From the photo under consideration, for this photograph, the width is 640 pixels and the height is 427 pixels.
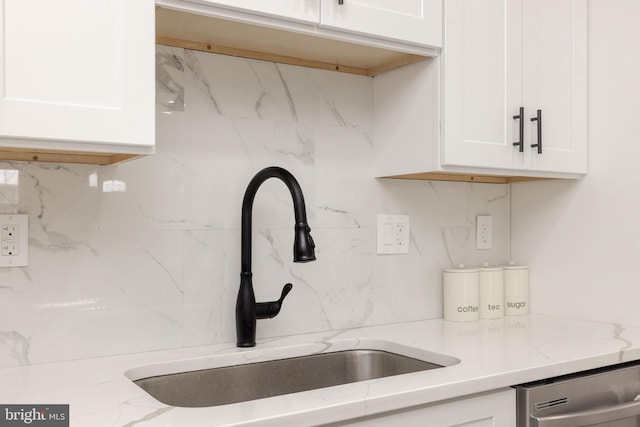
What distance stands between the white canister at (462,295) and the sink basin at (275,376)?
0.39m

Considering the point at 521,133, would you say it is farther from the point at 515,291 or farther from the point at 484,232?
the point at 515,291

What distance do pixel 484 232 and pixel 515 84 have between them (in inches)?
22.6

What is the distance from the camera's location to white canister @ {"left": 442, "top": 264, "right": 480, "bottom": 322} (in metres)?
1.98

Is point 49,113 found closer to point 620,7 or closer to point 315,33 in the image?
point 315,33

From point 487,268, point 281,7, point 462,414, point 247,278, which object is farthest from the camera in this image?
point 487,268

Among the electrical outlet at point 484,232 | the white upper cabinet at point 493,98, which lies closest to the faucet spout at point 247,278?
the white upper cabinet at point 493,98

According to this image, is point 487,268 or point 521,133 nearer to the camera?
point 521,133

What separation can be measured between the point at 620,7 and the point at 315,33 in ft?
3.55

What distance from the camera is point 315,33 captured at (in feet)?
4.86

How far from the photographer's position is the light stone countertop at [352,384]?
1055 mm

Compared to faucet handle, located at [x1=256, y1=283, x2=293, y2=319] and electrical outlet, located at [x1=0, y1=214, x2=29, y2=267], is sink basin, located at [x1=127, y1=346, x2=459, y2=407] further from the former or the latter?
electrical outlet, located at [x1=0, y1=214, x2=29, y2=267]

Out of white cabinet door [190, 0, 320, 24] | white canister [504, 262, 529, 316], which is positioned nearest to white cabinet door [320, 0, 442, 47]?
white cabinet door [190, 0, 320, 24]

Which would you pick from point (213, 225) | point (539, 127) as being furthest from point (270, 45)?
point (539, 127)

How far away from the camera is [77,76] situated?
116 cm
